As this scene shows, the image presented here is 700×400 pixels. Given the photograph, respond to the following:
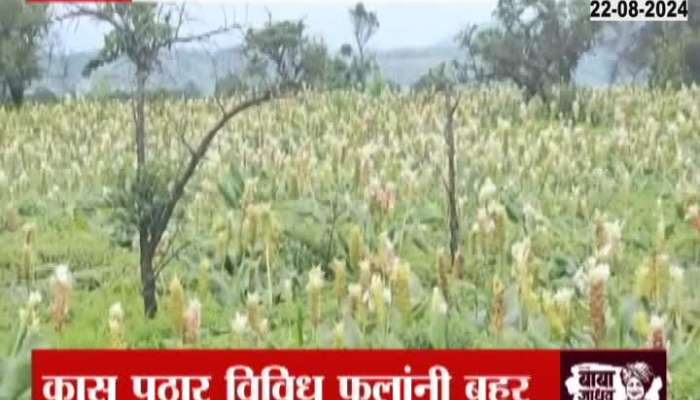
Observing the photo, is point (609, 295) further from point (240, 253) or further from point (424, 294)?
point (240, 253)

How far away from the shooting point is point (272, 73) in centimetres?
276

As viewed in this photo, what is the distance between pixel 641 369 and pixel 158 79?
0.97m

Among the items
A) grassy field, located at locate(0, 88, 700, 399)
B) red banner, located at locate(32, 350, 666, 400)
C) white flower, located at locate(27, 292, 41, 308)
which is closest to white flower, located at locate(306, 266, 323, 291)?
grassy field, located at locate(0, 88, 700, 399)

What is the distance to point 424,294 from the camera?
2.65m

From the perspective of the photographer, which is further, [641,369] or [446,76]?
[446,76]

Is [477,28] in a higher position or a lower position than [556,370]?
higher

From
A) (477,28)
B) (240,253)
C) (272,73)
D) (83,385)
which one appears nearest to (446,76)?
(477,28)

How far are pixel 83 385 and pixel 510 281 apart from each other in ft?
2.46

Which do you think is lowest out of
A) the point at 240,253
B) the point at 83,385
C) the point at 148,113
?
the point at 83,385

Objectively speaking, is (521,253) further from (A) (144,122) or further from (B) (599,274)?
(A) (144,122)

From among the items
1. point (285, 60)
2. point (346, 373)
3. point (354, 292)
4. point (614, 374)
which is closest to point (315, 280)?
point (354, 292)

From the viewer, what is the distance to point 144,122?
2711mm

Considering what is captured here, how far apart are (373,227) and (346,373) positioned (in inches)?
10.9

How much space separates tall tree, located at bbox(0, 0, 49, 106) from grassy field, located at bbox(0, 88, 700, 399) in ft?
0.19
